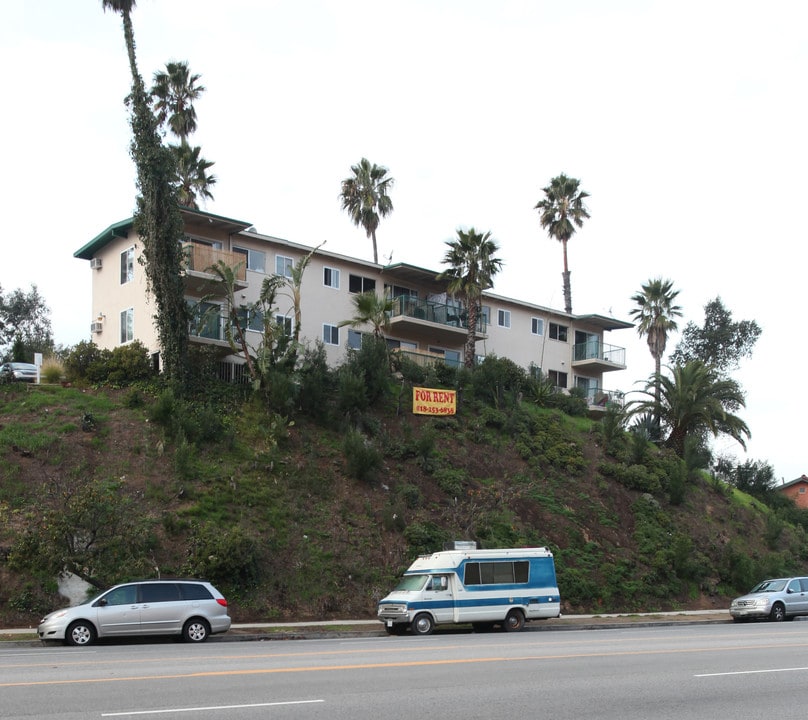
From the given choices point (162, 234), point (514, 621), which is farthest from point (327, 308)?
point (514, 621)

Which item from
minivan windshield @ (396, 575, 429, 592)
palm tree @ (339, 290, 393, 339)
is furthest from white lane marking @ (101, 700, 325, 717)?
palm tree @ (339, 290, 393, 339)

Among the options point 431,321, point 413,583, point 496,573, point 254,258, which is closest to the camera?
point 413,583

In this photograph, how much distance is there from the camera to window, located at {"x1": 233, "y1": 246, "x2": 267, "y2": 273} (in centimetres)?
4156

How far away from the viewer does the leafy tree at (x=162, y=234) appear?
116ft

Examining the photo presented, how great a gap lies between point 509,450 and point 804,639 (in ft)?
70.4

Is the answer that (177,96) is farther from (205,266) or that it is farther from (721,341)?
(721,341)

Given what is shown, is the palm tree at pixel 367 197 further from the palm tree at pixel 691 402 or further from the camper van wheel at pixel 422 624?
the camper van wheel at pixel 422 624

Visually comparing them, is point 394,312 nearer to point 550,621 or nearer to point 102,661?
point 550,621

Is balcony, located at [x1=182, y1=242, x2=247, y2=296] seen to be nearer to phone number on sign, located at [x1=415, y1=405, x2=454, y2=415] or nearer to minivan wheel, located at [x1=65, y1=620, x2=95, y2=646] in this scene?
phone number on sign, located at [x1=415, y1=405, x2=454, y2=415]

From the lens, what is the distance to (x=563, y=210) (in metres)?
60.4

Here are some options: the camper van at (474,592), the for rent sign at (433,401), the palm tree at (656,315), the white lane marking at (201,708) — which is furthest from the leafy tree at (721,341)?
the white lane marking at (201,708)

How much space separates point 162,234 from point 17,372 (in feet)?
28.4

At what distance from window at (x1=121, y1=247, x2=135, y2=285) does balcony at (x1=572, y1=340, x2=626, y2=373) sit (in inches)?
1083

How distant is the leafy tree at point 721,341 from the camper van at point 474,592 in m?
45.0
